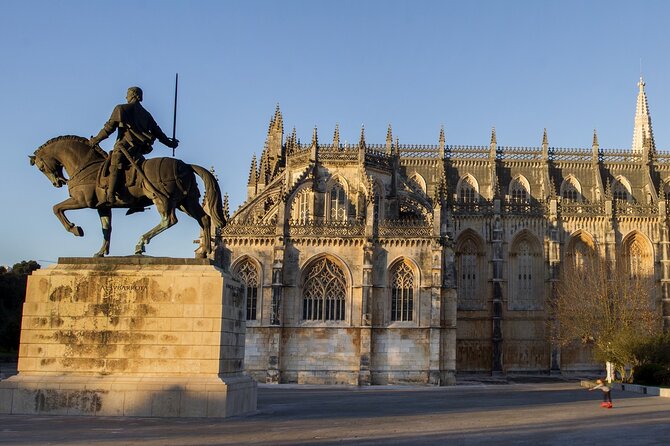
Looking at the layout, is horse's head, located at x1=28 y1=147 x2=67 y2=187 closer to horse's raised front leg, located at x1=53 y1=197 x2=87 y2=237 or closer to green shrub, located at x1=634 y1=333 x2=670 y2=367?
horse's raised front leg, located at x1=53 y1=197 x2=87 y2=237

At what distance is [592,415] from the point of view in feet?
67.3

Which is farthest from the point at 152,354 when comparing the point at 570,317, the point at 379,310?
the point at 570,317

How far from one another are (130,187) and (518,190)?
163ft

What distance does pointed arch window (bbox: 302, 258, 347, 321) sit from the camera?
42.5 metres

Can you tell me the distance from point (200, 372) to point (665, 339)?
29118 millimetres

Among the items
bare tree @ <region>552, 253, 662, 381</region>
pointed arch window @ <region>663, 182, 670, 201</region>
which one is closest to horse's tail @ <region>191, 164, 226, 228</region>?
bare tree @ <region>552, 253, 662, 381</region>

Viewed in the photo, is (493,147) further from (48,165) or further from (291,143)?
(48,165)

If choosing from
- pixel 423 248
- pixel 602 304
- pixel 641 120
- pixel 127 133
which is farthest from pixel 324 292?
pixel 641 120

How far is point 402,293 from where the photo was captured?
42.3m

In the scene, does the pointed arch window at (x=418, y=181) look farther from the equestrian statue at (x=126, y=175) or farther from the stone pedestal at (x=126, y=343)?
the stone pedestal at (x=126, y=343)

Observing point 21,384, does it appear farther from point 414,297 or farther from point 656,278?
point 656,278

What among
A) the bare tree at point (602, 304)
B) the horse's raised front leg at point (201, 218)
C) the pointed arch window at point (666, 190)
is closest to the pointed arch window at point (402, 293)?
the bare tree at point (602, 304)

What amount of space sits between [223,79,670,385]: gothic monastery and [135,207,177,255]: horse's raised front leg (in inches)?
946

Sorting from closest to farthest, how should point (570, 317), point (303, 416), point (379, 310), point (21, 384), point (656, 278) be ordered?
point (21, 384) → point (303, 416) → point (379, 310) → point (570, 317) → point (656, 278)
